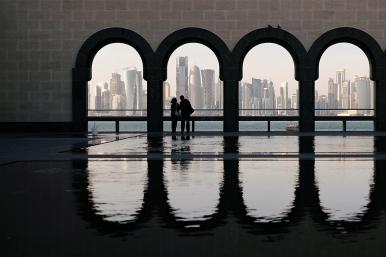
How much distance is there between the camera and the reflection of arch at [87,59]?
32.8 meters

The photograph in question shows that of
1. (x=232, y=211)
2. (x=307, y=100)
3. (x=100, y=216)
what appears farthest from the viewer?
(x=307, y=100)

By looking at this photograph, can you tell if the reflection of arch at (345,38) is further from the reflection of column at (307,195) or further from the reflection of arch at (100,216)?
the reflection of arch at (100,216)

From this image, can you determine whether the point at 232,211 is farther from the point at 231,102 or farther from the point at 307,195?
the point at 231,102

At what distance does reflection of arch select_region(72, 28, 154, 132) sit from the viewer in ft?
108

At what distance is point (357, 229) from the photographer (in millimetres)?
6902

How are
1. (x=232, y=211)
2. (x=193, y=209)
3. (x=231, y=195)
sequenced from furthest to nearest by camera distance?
(x=231, y=195) < (x=193, y=209) < (x=232, y=211)

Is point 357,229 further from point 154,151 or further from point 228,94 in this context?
point 228,94

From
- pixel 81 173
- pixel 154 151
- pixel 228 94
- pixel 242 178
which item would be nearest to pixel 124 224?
pixel 242 178

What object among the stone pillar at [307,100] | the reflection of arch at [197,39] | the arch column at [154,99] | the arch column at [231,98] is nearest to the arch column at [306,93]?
the stone pillar at [307,100]

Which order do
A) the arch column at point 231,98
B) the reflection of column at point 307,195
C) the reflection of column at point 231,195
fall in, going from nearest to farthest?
1. the reflection of column at point 307,195
2. the reflection of column at point 231,195
3. the arch column at point 231,98

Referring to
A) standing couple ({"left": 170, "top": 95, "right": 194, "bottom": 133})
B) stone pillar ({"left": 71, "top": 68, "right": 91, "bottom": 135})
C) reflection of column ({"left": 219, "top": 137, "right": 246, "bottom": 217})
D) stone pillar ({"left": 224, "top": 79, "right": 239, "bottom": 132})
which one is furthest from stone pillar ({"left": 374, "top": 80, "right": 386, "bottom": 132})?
reflection of column ({"left": 219, "top": 137, "right": 246, "bottom": 217})

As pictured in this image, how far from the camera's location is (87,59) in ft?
108

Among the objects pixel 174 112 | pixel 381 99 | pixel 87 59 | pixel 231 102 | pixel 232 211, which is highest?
pixel 87 59

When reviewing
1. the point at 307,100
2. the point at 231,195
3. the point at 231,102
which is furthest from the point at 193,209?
the point at 307,100
